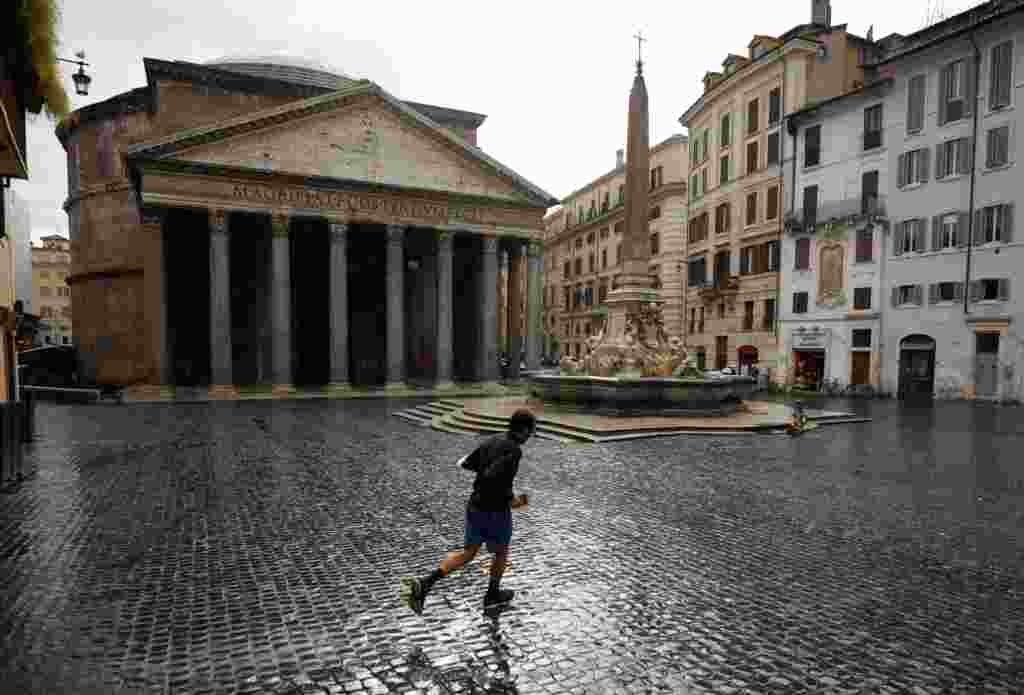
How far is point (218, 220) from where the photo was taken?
25.2m

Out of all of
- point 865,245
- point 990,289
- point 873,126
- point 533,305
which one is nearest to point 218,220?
point 533,305

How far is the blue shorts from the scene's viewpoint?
435 centimetres

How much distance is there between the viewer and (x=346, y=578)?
5.12 metres

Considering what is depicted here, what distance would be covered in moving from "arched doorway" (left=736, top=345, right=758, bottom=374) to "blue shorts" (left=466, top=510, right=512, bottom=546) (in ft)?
109

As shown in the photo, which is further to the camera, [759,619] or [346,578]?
[346,578]

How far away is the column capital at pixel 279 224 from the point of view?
2611 centimetres

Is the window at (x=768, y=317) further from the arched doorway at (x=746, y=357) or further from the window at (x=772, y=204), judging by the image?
the window at (x=772, y=204)

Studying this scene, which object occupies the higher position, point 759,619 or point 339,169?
point 339,169

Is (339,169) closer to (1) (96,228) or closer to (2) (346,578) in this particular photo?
(1) (96,228)

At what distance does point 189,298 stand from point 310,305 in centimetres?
618

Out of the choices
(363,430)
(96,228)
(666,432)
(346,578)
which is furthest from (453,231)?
(346,578)

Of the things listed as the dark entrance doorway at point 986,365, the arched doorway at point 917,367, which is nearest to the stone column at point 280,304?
the arched doorway at point 917,367

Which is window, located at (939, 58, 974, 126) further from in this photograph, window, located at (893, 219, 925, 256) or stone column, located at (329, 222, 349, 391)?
stone column, located at (329, 222, 349, 391)

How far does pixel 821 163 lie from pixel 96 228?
4272 cm
